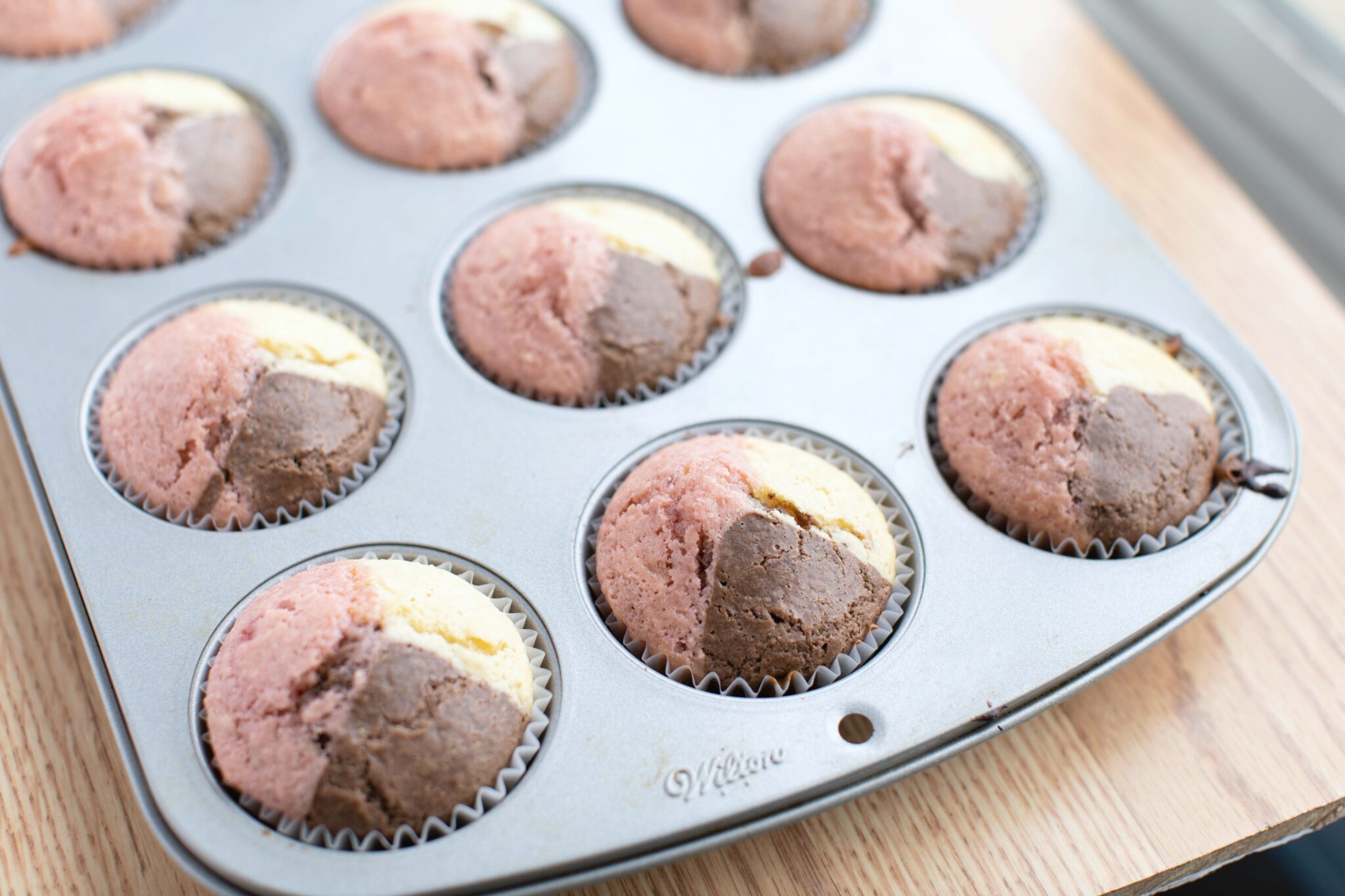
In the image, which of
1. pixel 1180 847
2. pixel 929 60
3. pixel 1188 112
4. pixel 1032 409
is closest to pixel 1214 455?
pixel 1032 409

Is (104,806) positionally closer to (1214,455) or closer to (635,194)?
(635,194)

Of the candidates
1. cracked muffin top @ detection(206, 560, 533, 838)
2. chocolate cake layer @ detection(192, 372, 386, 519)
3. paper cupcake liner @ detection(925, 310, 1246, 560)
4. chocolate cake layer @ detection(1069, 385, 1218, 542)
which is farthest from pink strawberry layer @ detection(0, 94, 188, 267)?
chocolate cake layer @ detection(1069, 385, 1218, 542)

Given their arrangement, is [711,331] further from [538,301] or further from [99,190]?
[99,190]

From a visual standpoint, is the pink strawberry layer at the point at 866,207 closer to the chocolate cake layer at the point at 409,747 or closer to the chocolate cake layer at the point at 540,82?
the chocolate cake layer at the point at 540,82

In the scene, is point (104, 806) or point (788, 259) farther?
point (788, 259)

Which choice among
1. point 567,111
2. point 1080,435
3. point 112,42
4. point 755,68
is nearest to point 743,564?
point 1080,435

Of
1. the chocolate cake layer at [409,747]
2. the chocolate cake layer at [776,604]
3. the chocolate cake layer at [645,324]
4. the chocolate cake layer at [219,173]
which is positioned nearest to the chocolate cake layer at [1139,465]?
the chocolate cake layer at [776,604]

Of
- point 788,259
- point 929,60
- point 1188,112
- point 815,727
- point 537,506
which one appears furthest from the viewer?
point 1188,112
